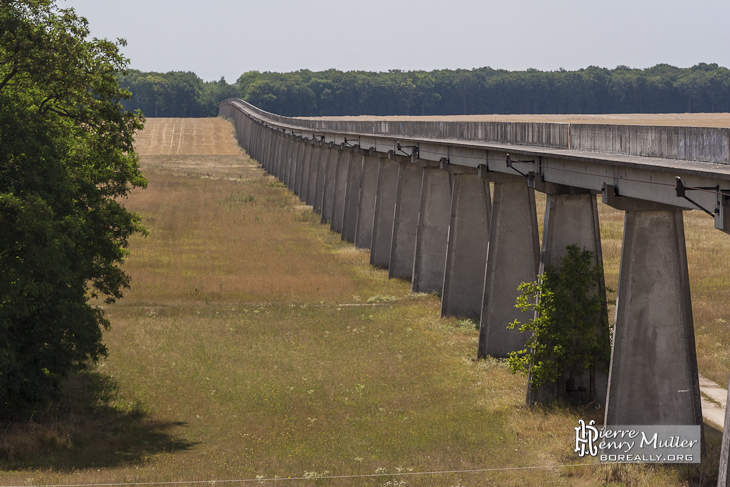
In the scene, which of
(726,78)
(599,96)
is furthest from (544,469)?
(599,96)

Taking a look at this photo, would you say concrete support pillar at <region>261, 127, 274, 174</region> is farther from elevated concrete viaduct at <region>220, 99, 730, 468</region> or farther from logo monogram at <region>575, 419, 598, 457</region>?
logo monogram at <region>575, 419, 598, 457</region>

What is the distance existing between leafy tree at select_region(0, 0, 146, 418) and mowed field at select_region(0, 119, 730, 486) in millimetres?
1871

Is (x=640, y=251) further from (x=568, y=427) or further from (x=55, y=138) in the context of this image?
(x=55, y=138)

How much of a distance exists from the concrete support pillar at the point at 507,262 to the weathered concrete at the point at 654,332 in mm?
7320

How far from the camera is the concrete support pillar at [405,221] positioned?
38438mm

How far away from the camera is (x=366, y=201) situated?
155ft

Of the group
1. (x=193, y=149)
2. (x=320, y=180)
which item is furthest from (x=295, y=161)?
(x=193, y=149)

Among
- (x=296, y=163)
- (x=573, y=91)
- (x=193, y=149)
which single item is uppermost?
(x=573, y=91)

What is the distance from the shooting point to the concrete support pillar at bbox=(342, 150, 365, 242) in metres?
50.4

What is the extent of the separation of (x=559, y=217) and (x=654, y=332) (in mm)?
4719

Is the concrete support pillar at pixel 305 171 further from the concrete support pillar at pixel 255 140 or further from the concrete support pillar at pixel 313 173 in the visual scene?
the concrete support pillar at pixel 255 140

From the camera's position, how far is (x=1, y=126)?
18031 millimetres

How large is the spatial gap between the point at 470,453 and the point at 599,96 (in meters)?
147

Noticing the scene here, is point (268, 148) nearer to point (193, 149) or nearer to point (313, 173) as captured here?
point (193, 149)
